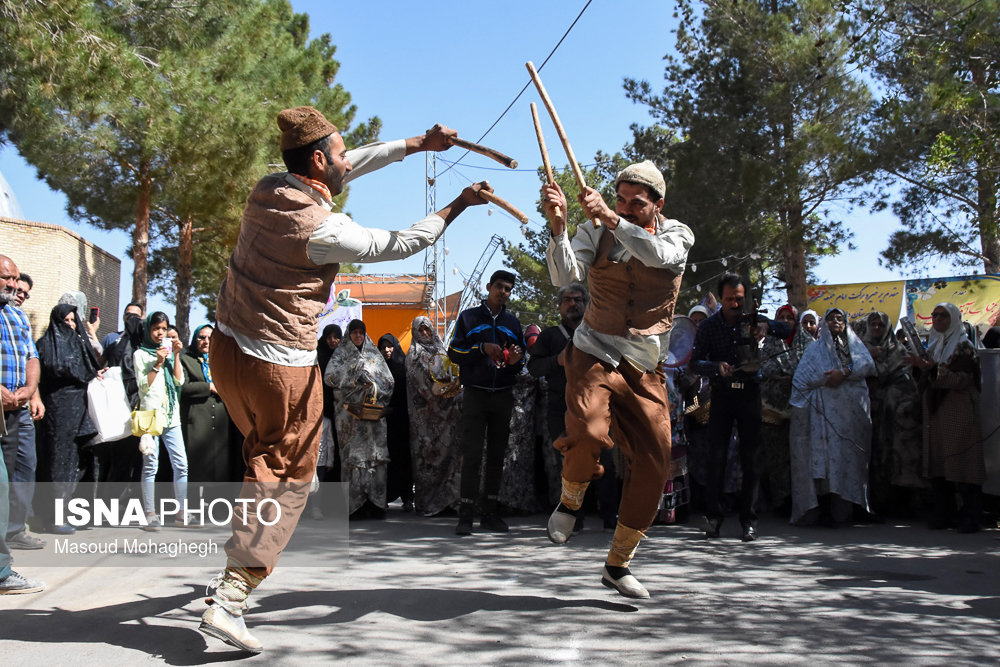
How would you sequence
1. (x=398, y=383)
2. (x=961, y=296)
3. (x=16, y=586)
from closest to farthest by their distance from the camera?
(x=16, y=586), (x=398, y=383), (x=961, y=296)

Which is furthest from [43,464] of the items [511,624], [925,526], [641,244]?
[925,526]

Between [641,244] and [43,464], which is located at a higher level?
[641,244]

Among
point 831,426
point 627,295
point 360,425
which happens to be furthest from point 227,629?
point 831,426

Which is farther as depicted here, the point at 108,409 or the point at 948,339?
the point at 948,339

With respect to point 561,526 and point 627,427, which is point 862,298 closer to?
point 627,427

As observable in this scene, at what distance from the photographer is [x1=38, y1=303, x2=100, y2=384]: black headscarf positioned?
7.21 m

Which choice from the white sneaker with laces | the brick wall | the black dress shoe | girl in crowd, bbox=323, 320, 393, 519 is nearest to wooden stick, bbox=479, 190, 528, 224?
the white sneaker with laces

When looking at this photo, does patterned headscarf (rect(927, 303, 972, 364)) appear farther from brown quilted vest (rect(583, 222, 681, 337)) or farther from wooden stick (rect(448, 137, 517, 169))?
wooden stick (rect(448, 137, 517, 169))

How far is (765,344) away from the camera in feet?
28.2

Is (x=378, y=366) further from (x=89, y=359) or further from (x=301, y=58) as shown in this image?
(x=301, y=58)

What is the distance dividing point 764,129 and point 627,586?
62.6 feet

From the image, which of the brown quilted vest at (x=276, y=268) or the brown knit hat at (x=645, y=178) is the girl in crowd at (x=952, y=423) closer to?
the brown knit hat at (x=645, y=178)

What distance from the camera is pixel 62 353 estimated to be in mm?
7254

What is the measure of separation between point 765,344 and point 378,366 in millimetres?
3881
